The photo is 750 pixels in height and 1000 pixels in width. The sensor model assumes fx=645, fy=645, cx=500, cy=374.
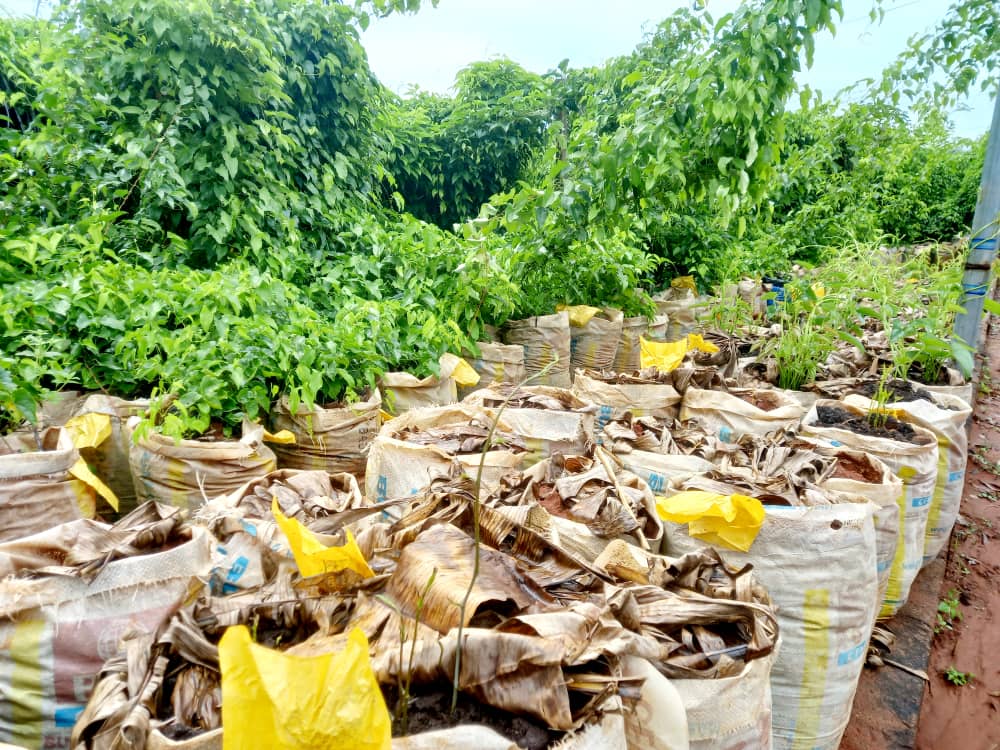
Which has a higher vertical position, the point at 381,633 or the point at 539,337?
the point at 539,337

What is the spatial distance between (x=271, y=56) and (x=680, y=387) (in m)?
2.60

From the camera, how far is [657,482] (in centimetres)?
187

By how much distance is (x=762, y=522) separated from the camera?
1.48 m

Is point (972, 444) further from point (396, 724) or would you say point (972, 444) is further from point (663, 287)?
point (396, 724)

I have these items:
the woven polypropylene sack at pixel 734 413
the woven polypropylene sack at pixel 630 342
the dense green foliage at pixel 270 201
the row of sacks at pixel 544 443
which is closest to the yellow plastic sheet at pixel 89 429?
the row of sacks at pixel 544 443

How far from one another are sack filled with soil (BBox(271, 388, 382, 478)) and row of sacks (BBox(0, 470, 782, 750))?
83 centimetres

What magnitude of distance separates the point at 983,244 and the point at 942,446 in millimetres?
1236

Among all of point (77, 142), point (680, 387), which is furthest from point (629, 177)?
point (77, 142)

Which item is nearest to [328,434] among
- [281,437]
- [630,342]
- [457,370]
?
[281,437]

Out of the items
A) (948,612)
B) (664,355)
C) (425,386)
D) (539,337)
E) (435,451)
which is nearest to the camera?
(435,451)

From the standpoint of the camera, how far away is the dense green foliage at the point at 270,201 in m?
2.26

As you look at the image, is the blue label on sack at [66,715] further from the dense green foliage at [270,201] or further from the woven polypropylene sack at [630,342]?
the woven polypropylene sack at [630,342]

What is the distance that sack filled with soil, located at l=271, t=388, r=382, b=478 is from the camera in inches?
92.1

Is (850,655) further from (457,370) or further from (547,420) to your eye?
(457,370)
